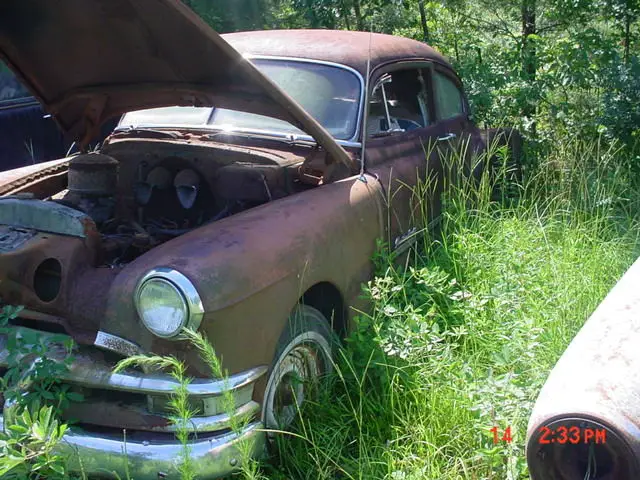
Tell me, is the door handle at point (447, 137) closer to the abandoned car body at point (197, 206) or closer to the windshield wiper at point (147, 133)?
the abandoned car body at point (197, 206)

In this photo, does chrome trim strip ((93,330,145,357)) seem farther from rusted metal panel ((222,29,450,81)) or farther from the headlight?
rusted metal panel ((222,29,450,81))

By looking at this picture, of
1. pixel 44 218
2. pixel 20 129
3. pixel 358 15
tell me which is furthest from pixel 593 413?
pixel 358 15

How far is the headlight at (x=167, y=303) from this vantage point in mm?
2213

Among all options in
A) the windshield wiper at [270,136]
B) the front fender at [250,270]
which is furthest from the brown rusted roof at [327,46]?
the front fender at [250,270]

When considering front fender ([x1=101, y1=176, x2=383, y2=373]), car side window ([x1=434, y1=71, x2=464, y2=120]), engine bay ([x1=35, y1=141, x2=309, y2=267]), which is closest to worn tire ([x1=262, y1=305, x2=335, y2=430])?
front fender ([x1=101, y1=176, x2=383, y2=373])

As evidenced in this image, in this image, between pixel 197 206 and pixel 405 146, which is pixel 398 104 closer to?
pixel 405 146

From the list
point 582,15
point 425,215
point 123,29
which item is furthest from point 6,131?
point 582,15

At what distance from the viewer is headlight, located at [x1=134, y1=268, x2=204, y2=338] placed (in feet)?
7.26

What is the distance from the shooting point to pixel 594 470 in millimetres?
1457

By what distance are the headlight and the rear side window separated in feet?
15.1

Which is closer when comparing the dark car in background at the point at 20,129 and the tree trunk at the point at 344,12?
the dark car in background at the point at 20,129

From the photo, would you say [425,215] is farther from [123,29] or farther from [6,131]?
[6,131]

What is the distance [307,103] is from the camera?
364 cm

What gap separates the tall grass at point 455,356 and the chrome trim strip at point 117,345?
2.32 feet
